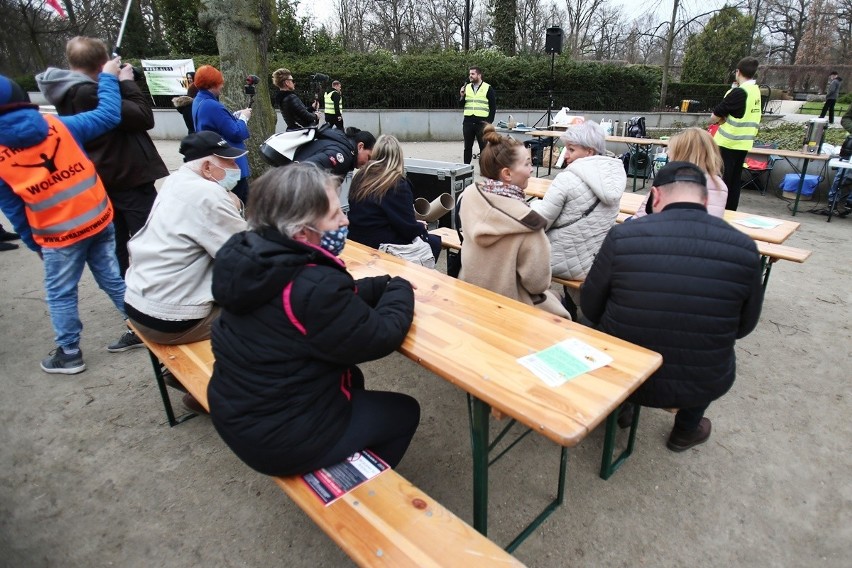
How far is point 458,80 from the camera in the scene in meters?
15.0

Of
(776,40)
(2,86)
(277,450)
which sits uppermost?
(776,40)

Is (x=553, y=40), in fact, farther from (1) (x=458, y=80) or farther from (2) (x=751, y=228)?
(2) (x=751, y=228)

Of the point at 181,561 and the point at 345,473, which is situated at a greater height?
the point at 345,473

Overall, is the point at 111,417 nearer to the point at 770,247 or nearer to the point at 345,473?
the point at 345,473

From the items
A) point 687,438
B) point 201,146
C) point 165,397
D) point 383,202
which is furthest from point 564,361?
point 165,397

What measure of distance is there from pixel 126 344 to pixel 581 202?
3.07 metres

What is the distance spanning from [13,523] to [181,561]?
0.80 meters

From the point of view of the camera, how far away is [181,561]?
1887 mm

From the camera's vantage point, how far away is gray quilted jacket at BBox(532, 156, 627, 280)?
277 cm

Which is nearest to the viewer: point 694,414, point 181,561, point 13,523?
point 181,561

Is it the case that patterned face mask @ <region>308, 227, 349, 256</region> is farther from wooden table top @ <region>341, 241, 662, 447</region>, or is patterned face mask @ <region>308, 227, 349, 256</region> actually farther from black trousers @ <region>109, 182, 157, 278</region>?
black trousers @ <region>109, 182, 157, 278</region>

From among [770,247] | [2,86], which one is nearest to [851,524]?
[770,247]

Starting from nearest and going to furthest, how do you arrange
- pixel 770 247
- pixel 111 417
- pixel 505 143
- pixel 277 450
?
pixel 277 450
pixel 505 143
pixel 111 417
pixel 770 247

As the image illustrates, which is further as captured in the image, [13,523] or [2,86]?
[2,86]
